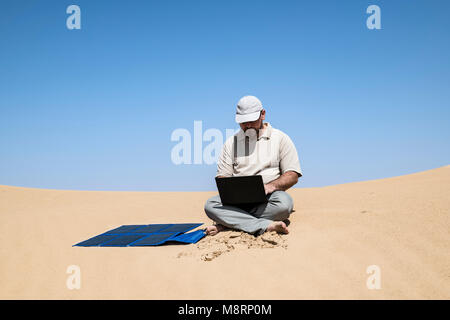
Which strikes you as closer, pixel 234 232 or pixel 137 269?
pixel 137 269

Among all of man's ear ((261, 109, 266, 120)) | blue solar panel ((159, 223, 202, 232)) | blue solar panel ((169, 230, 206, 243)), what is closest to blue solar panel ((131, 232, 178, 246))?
blue solar panel ((169, 230, 206, 243))

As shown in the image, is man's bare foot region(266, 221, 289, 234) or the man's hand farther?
the man's hand

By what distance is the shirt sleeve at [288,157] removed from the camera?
3852 millimetres

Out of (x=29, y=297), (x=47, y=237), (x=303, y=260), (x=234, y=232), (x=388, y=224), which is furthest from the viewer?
(x=47, y=237)

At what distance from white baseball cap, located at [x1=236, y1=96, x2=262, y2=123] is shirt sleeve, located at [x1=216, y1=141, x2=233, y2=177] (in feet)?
1.56

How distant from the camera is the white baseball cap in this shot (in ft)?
12.4

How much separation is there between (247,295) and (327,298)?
51 centimetres

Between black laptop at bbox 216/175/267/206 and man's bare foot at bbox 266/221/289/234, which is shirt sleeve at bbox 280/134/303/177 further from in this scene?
man's bare foot at bbox 266/221/289/234

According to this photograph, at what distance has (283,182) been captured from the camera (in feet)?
12.3

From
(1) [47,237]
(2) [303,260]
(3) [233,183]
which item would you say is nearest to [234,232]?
(3) [233,183]

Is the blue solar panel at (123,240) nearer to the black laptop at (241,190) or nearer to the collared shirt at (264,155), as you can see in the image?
the black laptop at (241,190)

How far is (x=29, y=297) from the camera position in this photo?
8.07ft

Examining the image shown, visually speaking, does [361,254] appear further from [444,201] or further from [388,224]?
[444,201]

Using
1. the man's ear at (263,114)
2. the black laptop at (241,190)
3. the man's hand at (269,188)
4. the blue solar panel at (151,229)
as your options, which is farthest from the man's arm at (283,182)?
the blue solar panel at (151,229)
